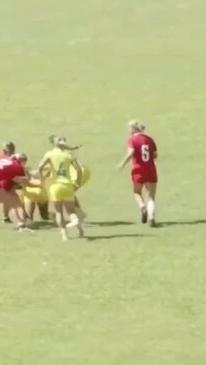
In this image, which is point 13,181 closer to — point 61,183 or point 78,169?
point 78,169

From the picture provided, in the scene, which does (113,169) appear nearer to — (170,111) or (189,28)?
(170,111)

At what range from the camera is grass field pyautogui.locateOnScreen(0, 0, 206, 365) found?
16.3 m

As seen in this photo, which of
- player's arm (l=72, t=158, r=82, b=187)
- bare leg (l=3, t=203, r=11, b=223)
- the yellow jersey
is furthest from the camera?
bare leg (l=3, t=203, r=11, b=223)

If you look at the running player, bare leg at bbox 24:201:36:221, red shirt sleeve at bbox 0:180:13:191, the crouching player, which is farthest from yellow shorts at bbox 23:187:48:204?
the running player

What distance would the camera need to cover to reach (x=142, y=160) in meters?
22.9

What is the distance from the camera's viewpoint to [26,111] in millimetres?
35656

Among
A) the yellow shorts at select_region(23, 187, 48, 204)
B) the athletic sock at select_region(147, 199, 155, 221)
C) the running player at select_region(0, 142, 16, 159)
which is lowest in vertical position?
the athletic sock at select_region(147, 199, 155, 221)

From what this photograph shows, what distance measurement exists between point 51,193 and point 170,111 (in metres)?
14.4

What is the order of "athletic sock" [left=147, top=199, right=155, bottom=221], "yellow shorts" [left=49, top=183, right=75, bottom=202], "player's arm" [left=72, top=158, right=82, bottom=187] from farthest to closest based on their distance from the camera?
"athletic sock" [left=147, top=199, right=155, bottom=221], "player's arm" [left=72, top=158, right=82, bottom=187], "yellow shorts" [left=49, top=183, right=75, bottom=202]

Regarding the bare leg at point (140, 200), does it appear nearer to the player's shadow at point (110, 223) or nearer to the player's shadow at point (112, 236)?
the player's shadow at point (110, 223)

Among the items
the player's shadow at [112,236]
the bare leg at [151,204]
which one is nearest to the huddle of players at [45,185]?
the player's shadow at [112,236]

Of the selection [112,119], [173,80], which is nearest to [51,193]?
[112,119]

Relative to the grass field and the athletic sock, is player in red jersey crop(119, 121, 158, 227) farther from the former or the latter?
the grass field

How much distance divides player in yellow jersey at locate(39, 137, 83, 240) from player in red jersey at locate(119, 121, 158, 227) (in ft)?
5.47
